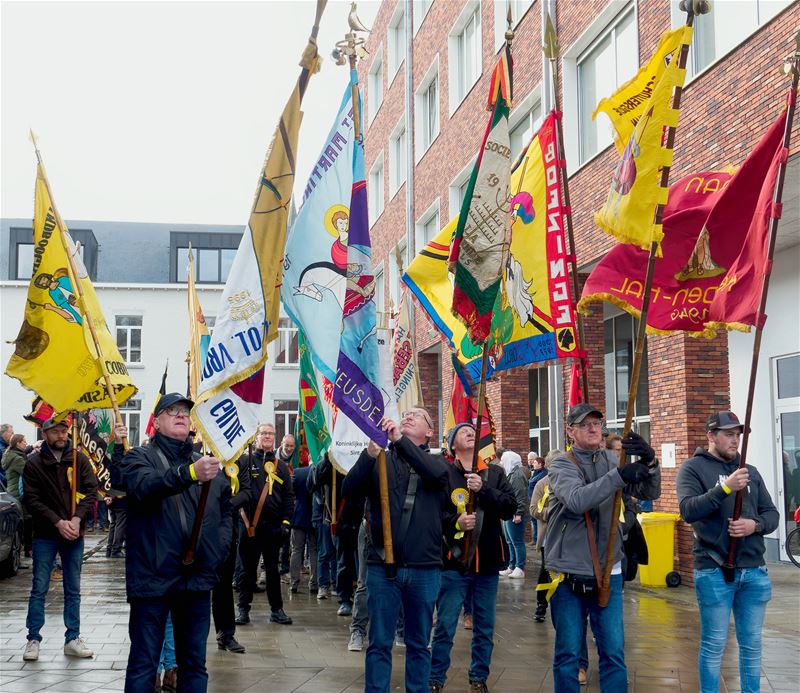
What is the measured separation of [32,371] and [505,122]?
15.5ft

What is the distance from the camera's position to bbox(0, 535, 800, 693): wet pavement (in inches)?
297

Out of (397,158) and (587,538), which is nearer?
(587,538)

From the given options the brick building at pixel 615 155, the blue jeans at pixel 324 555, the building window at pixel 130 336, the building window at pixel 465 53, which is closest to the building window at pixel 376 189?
the brick building at pixel 615 155

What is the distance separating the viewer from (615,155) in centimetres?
1519

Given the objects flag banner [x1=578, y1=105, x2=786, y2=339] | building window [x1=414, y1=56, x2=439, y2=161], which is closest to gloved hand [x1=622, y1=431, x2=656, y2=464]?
flag banner [x1=578, y1=105, x2=786, y2=339]

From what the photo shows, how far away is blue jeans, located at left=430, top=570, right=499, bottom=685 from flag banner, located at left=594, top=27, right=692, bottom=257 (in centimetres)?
273

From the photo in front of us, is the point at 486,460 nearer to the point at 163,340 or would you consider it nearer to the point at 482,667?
the point at 482,667

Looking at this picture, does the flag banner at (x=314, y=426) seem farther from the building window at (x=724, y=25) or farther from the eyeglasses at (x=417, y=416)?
the building window at (x=724, y=25)

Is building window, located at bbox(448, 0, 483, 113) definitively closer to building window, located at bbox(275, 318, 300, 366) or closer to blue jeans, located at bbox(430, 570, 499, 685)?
blue jeans, located at bbox(430, 570, 499, 685)

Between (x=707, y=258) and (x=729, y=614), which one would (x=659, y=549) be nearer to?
(x=707, y=258)

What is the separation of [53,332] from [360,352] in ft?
12.4

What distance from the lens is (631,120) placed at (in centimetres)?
669

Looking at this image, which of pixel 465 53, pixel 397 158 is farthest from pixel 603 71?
pixel 397 158

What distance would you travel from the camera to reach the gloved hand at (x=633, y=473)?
5.61 meters
